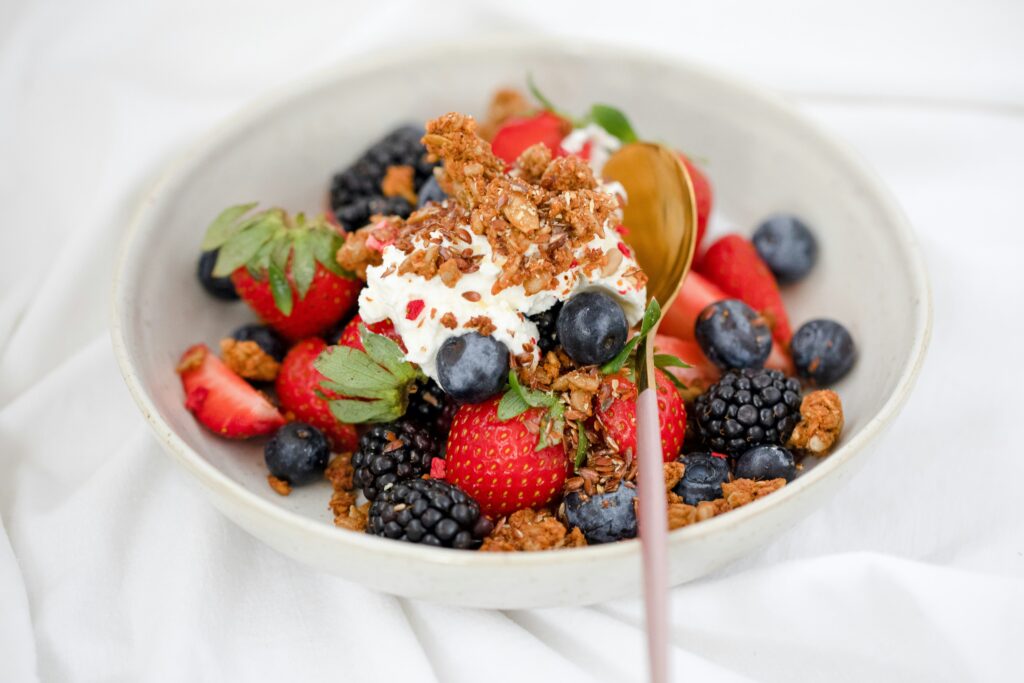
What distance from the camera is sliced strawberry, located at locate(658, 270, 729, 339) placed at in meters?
1.81

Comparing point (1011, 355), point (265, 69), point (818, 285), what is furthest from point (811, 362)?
point (265, 69)

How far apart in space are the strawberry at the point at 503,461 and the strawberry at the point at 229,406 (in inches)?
14.4

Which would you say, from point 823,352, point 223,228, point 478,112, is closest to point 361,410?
point 223,228

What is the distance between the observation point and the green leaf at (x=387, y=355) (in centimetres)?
151

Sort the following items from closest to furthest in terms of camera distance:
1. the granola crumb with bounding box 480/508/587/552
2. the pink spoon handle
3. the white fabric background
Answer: the pink spoon handle, the granola crumb with bounding box 480/508/587/552, the white fabric background

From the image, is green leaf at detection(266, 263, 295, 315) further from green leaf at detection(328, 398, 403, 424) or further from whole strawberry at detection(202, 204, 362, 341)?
green leaf at detection(328, 398, 403, 424)

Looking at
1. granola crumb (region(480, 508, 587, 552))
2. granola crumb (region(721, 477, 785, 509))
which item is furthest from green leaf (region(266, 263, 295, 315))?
granola crumb (region(721, 477, 785, 509))

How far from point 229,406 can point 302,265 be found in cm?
28

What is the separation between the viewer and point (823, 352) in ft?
5.60

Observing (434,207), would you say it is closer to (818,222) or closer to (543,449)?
(543,449)

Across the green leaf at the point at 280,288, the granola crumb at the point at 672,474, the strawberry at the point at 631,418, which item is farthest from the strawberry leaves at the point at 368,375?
the granola crumb at the point at 672,474

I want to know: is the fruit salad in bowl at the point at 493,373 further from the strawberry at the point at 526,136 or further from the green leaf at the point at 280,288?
the strawberry at the point at 526,136

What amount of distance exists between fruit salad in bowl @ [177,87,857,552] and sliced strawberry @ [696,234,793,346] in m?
0.09

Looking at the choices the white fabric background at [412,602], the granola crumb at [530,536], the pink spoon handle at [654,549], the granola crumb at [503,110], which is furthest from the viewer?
the granola crumb at [503,110]
